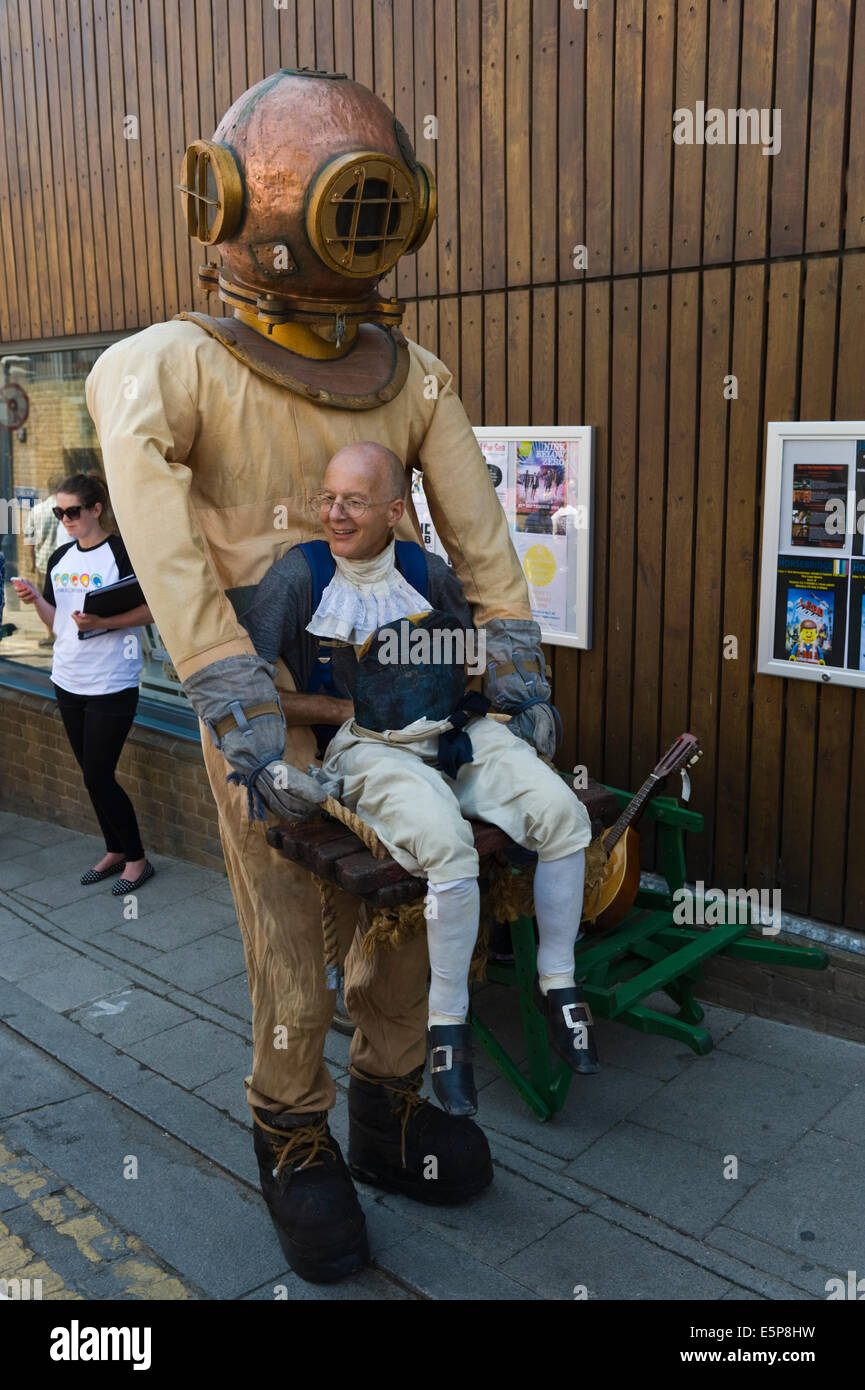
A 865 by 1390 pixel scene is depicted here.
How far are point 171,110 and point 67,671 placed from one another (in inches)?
109

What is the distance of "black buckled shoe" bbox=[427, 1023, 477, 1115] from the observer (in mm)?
2674

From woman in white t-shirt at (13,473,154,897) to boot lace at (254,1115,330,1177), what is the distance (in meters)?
2.97

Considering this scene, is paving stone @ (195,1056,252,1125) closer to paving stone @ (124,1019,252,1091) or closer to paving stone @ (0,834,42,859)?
paving stone @ (124,1019,252,1091)

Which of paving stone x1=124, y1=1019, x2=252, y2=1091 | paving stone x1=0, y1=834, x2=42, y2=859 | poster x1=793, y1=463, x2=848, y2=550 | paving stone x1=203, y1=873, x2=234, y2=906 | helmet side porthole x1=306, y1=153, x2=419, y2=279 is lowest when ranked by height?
paving stone x1=0, y1=834, x2=42, y2=859

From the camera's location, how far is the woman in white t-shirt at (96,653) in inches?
226

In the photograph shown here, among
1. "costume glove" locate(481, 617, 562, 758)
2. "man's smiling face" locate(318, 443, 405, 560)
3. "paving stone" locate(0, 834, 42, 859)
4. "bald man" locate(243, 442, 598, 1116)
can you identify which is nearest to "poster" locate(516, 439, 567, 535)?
"costume glove" locate(481, 617, 562, 758)

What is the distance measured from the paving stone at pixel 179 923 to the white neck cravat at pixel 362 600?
2790 mm

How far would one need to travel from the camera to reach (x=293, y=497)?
300 cm

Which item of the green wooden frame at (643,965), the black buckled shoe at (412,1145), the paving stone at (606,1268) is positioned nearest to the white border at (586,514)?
the green wooden frame at (643,965)

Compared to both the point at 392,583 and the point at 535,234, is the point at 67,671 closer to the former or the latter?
the point at 535,234

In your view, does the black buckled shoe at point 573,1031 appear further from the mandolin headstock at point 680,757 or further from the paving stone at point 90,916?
the paving stone at point 90,916

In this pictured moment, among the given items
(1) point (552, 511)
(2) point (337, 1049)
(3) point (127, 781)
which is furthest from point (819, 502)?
(3) point (127, 781)

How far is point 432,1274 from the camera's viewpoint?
304 cm

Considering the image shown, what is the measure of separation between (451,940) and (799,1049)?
1948mm
